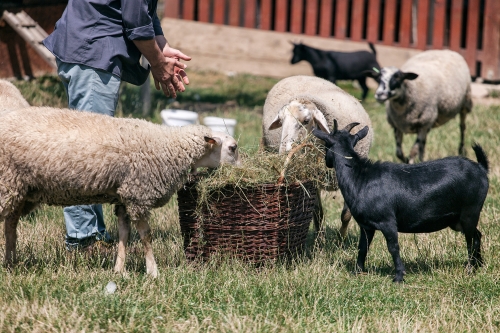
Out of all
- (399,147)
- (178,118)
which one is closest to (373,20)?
(399,147)

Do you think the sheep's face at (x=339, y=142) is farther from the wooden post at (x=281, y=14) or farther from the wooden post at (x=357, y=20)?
the wooden post at (x=281, y=14)

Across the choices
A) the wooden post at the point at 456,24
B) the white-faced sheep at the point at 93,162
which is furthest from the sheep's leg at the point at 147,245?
the wooden post at the point at 456,24

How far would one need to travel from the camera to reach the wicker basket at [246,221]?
14.0 feet

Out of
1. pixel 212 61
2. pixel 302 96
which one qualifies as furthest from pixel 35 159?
pixel 212 61

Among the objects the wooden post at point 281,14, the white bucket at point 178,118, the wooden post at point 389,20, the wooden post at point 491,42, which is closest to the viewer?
the white bucket at point 178,118

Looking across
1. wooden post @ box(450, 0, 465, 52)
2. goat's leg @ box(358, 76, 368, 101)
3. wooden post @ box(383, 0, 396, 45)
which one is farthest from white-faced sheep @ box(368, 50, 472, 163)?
wooden post @ box(383, 0, 396, 45)

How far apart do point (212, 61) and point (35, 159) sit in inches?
396

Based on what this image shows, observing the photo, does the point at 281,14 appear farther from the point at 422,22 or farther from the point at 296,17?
the point at 422,22

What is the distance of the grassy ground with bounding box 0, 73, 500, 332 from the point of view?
11.1ft

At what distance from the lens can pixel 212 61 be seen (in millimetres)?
13688

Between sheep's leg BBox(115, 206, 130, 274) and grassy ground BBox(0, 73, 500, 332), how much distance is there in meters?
0.12

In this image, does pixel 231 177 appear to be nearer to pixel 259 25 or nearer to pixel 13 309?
pixel 13 309

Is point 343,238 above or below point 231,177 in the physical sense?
below

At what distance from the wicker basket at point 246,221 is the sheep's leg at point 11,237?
1015 mm
